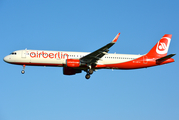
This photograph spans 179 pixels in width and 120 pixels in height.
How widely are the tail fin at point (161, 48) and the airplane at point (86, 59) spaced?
0.23 meters

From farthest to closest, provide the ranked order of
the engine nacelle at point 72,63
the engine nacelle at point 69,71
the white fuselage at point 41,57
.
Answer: the engine nacelle at point 69,71
the white fuselage at point 41,57
the engine nacelle at point 72,63

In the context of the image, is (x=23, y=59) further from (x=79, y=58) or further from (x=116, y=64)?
(x=116, y=64)

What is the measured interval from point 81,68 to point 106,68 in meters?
4.15

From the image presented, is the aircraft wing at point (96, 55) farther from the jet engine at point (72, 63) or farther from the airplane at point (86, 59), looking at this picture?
the jet engine at point (72, 63)

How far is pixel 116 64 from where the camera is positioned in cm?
5241

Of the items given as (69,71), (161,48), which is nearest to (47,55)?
(69,71)

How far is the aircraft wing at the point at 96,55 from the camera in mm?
46791

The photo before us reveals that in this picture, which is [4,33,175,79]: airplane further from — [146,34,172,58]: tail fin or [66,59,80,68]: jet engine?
[146,34,172,58]: tail fin

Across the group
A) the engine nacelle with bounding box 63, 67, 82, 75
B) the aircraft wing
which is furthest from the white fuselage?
the engine nacelle with bounding box 63, 67, 82, 75

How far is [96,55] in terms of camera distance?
164ft

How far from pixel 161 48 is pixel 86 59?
14127mm

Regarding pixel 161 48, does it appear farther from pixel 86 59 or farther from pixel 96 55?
pixel 86 59

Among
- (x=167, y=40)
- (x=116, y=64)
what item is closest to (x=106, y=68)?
(x=116, y=64)

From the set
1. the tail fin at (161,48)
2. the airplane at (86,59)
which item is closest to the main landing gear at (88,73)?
the airplane at (86,59)
